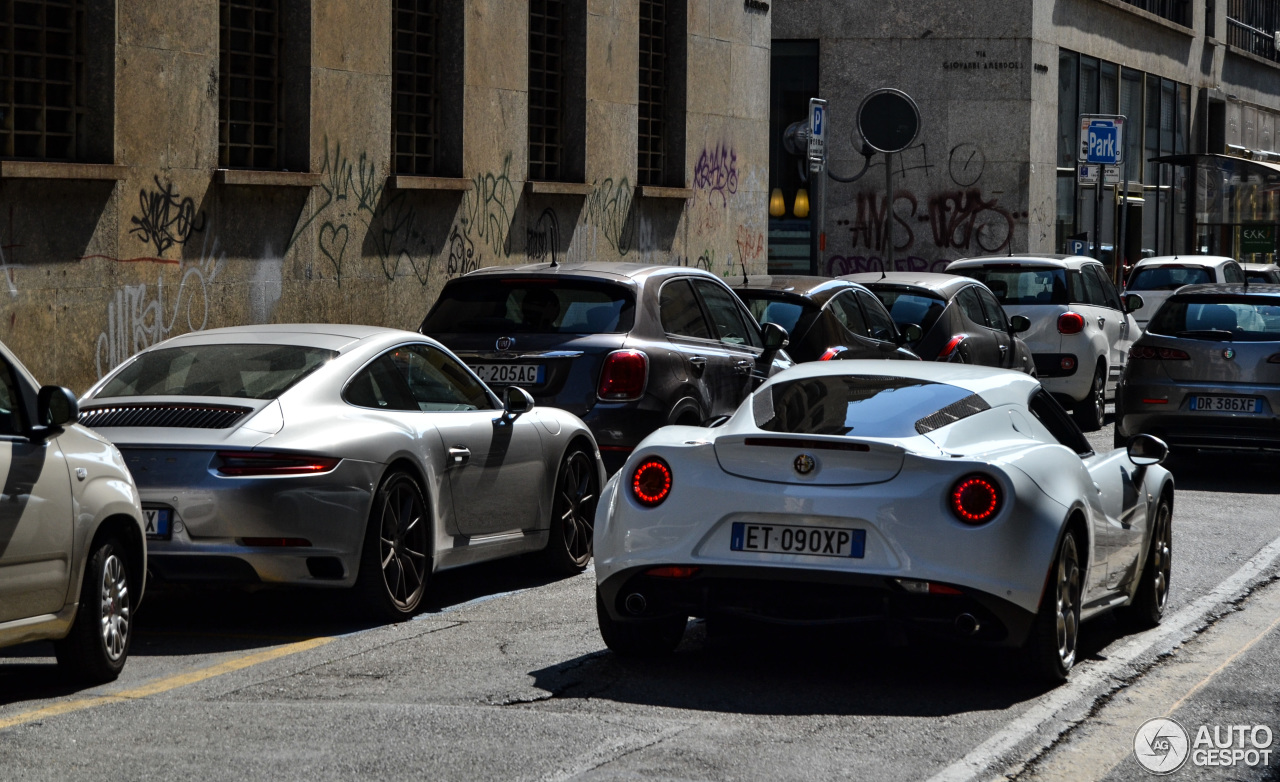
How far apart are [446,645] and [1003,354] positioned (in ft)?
34.0

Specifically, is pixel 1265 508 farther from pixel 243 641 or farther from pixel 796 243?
pixel 796 243

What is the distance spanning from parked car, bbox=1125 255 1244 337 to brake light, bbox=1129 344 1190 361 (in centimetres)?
1128

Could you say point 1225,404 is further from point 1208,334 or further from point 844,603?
point 844,603

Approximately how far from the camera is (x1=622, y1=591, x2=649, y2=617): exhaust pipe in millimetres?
7074

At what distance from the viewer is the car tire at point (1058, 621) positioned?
682 centimetres

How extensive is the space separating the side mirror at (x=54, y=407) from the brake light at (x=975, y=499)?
304 centimetres

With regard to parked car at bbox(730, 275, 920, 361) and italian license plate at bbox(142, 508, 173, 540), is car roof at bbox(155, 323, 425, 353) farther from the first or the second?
parked car at bbox(730, 275, 920, 361)

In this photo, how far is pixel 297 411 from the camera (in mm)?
8172

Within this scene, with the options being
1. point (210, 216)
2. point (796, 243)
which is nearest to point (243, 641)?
point (210, 216)

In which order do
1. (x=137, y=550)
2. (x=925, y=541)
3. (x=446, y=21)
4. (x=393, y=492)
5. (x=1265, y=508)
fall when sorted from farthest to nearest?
(x=446, y=21), (x=1265, y=508), (x=393, y=492), (x=137, y=550), (x=925, y=541)

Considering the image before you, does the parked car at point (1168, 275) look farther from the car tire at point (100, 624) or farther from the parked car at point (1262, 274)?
the car tire at point (100, 624)

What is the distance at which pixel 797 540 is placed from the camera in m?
6.79

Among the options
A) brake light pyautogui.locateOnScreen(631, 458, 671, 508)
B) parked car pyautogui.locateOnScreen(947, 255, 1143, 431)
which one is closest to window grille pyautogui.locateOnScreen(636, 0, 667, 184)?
parked car pyautogui.locateOnScreen(947, 255, 1143, 431)

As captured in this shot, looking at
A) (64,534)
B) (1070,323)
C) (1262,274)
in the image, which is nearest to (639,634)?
(64,534)
